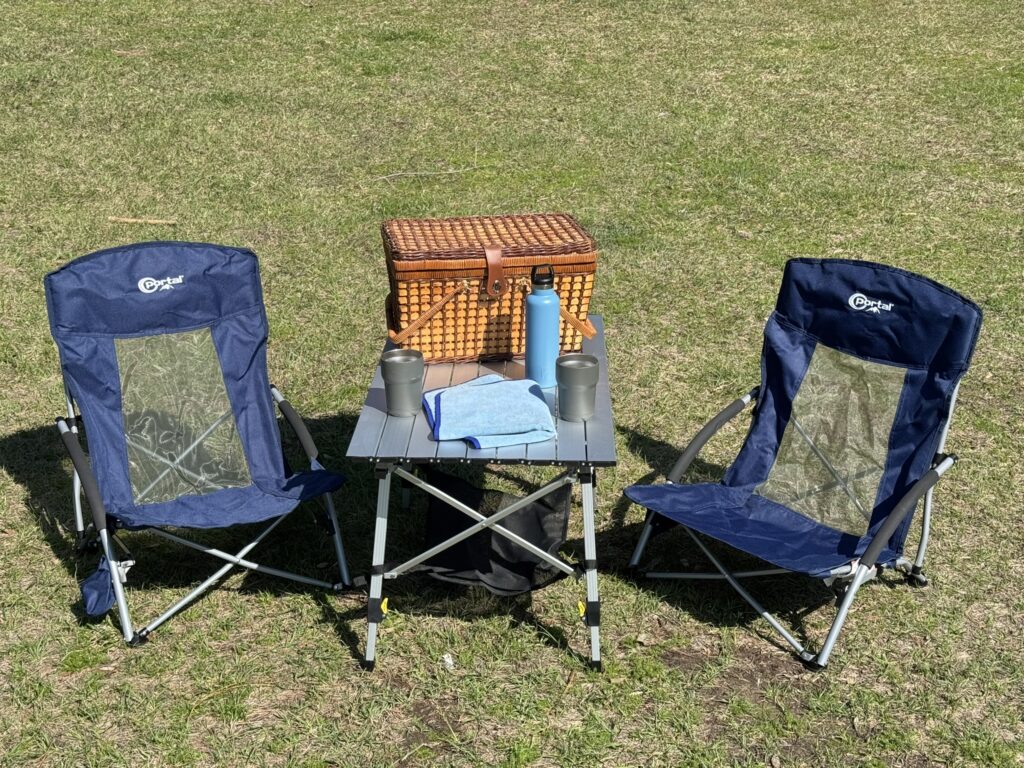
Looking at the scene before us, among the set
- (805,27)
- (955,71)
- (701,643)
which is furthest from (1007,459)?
(805,27)

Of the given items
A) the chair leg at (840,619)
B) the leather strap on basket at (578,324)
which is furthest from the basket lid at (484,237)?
the chair leg at (840,619)

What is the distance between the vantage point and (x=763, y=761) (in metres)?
3.71

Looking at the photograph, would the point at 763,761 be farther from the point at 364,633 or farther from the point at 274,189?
the point at 274,189

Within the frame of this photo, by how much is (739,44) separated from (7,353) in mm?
9257

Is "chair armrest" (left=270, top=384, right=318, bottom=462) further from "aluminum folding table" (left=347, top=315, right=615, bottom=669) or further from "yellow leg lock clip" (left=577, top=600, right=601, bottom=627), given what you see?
"yellow leg lock clip" (left=577, top=600, right=601, bottom=627)

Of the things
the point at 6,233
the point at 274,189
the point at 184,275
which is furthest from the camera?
the point at 274,189

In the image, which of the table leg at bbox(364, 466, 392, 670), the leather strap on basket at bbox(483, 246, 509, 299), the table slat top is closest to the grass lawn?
the table leg at bbox(364, 466, 392, 670)

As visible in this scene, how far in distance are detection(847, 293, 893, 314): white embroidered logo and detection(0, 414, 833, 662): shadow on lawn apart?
1.16 meters

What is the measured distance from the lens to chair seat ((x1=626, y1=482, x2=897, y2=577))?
13.5 ft

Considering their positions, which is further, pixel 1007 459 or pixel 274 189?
pixel 274 189

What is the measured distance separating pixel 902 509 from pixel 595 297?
11.8 feet

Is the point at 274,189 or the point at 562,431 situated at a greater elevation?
the point at 562,431

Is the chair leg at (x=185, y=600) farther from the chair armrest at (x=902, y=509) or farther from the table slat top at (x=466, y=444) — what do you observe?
the chair armrest at (x=902, y=509)

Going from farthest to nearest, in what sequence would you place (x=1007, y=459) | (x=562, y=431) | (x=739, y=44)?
1. (x=739, y=44)
2. (x=1007, y=459)
3. (x=562, y=431)
